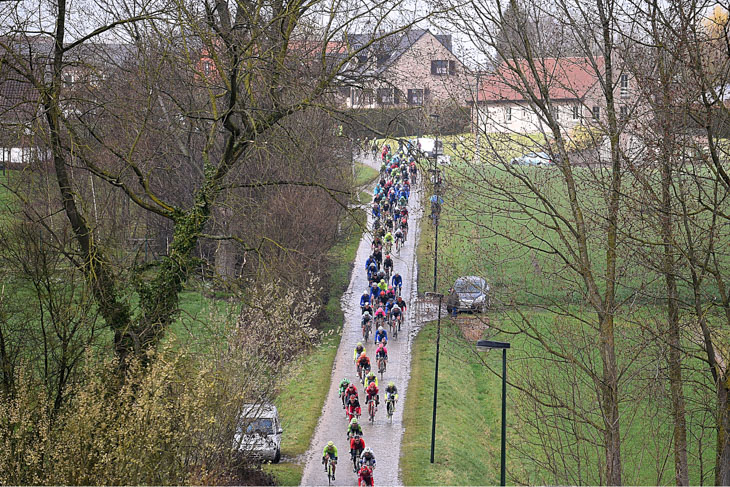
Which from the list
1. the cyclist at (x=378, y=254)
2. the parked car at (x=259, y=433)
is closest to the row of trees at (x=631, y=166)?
the parked car at (x=259, y=433)

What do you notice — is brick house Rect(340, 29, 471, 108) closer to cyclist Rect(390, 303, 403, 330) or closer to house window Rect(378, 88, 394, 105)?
house window Rect(378, 88, 394, 105)

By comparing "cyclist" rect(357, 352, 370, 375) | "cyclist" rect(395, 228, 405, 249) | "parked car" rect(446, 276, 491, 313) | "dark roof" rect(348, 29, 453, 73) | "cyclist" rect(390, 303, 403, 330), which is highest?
"dark roof" rect(348, 29, 453, 73)

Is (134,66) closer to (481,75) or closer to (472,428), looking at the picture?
(481,75)

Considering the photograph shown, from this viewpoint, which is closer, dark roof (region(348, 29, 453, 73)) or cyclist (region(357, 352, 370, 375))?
dark roof (region(348, 29, 453, 73))

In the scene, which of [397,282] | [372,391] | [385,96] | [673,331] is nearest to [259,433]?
[372,391]

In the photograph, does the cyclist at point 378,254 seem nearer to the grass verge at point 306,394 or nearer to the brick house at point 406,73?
the grass verge at point 306,394

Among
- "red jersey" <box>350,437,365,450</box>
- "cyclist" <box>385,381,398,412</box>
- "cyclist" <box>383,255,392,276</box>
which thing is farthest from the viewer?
"cyclist" <box>383,255,392,276</box>

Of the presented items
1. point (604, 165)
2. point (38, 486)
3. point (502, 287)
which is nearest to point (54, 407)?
point (38, 486)

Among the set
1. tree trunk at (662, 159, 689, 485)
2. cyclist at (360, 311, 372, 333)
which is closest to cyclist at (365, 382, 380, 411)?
cyclist at (360, 311, 372, 333)
